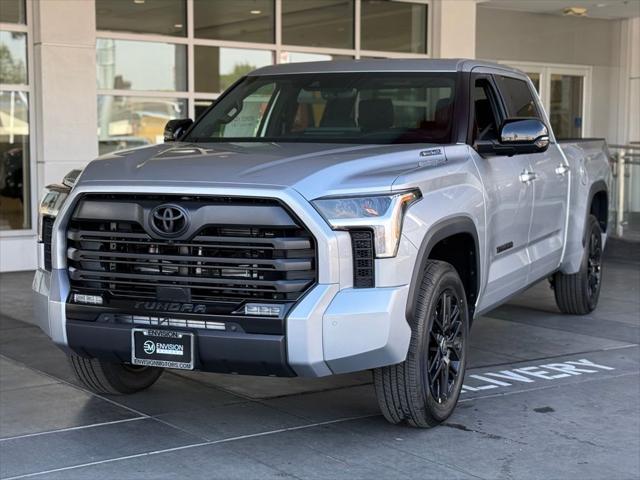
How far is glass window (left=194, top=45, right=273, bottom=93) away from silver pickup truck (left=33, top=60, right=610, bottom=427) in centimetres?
733

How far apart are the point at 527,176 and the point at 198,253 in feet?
9.32

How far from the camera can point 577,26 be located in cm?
1908

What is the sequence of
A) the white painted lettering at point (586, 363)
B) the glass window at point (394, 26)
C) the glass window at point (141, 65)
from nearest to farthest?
the white painted lettering at point (586, 363) < the glass window at point (141, 65) < the glass window at point (394, 26)

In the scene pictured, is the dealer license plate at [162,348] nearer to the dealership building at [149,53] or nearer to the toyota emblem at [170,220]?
the toyota emblem at [170,220]

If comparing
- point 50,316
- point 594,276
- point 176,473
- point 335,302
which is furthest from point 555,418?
point 594,276

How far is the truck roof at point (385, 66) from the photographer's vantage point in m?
6.52

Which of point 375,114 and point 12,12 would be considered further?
point 12,12

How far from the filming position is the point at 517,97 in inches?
293

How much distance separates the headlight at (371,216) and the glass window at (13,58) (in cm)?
815

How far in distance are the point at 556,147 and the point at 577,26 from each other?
12112 millimetres

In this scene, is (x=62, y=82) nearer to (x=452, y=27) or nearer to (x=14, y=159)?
(x=14, y=159)

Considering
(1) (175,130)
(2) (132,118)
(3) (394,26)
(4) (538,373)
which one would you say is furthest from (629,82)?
(1) (175,130)

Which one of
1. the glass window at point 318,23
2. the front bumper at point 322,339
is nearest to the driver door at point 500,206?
the front bumper at point 322,339

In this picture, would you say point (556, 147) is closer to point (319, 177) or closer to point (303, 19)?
point (319, 177)
